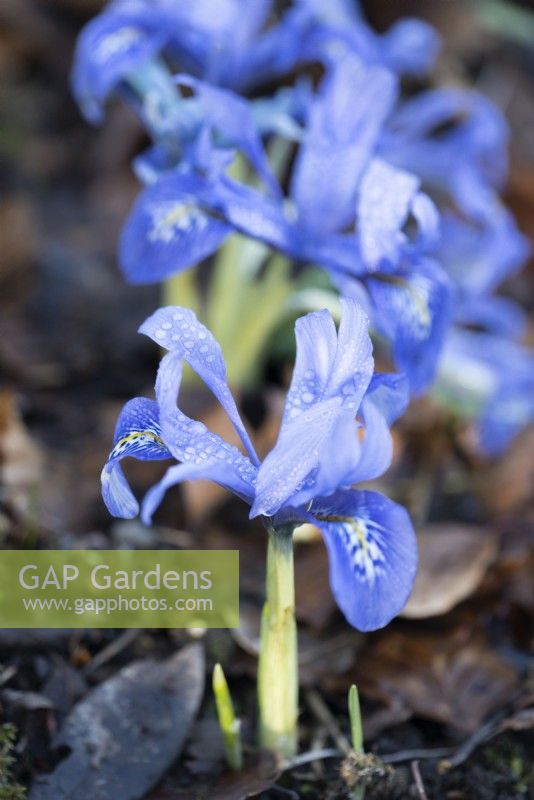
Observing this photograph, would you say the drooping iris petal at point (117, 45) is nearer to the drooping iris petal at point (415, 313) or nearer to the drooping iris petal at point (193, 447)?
the drooping iris petal at point (415, 313)

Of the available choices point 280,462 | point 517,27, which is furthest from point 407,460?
point 517,27

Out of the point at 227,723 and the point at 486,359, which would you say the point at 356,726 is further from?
the point at 486,359

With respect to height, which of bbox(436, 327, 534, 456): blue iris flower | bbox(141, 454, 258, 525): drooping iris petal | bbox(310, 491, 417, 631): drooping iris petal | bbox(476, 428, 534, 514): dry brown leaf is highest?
bbox(436, 327, 534, 456): blue iris flower

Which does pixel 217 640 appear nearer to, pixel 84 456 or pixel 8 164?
pixel 84 456

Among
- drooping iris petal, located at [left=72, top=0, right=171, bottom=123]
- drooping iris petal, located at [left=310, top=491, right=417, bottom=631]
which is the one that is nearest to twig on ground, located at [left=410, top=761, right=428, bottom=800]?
drooping iris petal, located at [left=310, top=491, right=417, bottom=631]

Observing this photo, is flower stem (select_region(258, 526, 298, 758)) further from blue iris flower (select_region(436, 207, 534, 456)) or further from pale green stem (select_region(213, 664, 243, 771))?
blue iris flower (select_region(436, 207, 534, 456))

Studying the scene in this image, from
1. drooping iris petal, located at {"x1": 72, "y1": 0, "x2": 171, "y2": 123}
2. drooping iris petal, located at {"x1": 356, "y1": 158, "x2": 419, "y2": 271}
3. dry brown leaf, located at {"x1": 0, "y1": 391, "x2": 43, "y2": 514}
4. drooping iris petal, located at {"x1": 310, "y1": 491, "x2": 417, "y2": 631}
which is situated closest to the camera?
drooping iris petal, located at {"x1": 310, "y1": 491, "x2": 417, "y2": 631}
